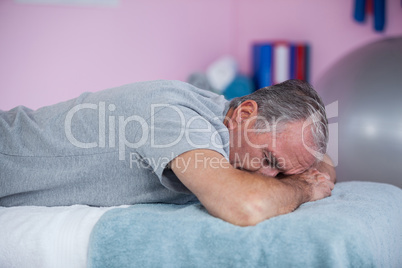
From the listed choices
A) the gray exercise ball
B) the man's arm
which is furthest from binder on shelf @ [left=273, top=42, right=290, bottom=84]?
the man's arm

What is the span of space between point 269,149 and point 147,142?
0.33 metres

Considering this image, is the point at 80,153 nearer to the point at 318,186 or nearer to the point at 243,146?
the point at 243,146

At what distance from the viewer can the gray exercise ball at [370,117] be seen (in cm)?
143

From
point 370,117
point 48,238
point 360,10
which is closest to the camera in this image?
point 48,238

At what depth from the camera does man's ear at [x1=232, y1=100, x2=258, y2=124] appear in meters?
1.14

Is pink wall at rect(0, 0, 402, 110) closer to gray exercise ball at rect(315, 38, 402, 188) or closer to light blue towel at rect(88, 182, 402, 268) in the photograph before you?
gray exercise ball at rect(315, 38, 402, 188)

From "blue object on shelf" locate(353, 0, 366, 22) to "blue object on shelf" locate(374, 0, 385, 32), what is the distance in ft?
0.32

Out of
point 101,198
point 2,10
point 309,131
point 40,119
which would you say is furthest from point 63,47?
point 309,131

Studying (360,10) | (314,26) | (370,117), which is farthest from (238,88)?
(370,117)

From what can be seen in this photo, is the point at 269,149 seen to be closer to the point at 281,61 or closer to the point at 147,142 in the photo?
the point at 147,142

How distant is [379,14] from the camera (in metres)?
2.52

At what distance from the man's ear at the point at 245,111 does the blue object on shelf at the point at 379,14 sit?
69.4 inches

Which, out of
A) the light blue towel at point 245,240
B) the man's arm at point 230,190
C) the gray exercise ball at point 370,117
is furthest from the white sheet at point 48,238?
the gray exercise ball at point 370,117

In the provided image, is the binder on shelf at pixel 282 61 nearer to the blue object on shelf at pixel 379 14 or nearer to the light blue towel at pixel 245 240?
the blue object on shelf at pixel 379 14
